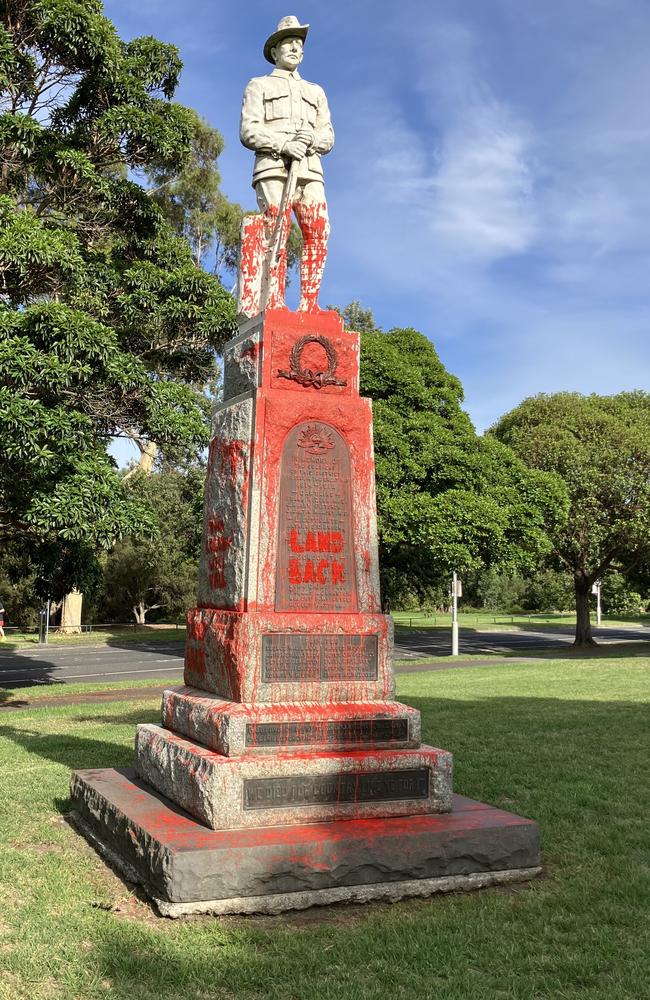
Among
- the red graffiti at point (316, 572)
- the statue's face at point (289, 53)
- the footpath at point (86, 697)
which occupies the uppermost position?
the statue's face at point (289, 53)

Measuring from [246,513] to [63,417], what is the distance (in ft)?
19.2

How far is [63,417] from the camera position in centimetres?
1062

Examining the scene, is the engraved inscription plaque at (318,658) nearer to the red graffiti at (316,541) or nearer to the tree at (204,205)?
the red graffiti at (316,541)

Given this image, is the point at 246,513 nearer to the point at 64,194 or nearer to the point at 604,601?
the point at 64,194

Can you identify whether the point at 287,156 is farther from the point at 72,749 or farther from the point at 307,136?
the point at 72,749

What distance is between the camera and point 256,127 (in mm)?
6441

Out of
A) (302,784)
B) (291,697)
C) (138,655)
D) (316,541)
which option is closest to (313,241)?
(316,541)

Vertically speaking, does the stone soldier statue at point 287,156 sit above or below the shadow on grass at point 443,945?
above

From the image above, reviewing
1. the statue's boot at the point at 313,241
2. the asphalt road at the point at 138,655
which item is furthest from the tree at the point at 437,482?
the statue's boot at the point at 313,241

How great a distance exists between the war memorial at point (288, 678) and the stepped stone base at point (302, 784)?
10 millimetres

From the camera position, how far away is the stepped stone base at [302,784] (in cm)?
476

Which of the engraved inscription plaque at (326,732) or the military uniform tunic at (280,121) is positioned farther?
the military uniform tunic at (280,121)

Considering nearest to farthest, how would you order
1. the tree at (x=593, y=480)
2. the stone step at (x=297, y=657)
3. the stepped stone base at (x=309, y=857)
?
the stepped stone base at (x=309, y=857), the stone step at (x=297, y=657), the tree at (x=593, y=480)

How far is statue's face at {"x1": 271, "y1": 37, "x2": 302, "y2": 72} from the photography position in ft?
21.6
